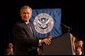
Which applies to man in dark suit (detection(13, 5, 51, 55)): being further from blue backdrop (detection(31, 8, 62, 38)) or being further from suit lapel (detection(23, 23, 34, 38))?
blue backdrop (detection(31, 8, 62, 38))

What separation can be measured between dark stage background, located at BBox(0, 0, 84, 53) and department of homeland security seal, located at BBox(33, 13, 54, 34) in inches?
6.6

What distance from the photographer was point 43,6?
4.86 meters

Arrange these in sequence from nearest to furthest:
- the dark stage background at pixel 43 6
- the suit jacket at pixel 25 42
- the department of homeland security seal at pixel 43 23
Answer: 1. the suit jacket at pixel 25 42
2. the dark stage background at pixel 43 6
3. the department of homeland security seal at pixel 43 23

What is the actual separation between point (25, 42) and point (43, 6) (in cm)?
317

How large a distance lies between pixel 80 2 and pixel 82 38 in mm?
573

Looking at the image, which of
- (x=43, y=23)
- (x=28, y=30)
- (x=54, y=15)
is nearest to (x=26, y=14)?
(x=28, y=30)

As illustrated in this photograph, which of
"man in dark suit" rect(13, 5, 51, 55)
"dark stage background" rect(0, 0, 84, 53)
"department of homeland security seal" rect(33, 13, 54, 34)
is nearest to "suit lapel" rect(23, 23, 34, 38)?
"man in dark suit" rect(13, 5, 51, 55)

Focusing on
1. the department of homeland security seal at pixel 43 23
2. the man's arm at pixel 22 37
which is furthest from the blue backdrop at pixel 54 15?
the man's arm at pixel 22 37

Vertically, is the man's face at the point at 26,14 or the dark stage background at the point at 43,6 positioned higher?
the man's face at the point at 26,14

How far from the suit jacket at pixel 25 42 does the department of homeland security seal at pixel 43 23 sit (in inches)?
121

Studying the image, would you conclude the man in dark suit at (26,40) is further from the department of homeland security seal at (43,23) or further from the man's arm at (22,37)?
the department of homeland security seal at (43,23)

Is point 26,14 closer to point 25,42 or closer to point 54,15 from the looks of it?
point 25,42

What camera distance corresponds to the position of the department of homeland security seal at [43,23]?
192 inches

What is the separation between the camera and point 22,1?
471 cm
